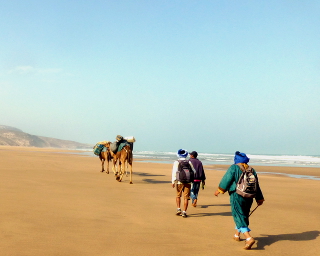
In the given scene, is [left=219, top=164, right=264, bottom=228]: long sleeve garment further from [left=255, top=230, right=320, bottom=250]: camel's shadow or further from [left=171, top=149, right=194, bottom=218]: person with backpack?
[left=171, top=149, right=194, bottom=218]: person with backpack

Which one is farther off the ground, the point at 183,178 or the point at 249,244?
the point at 183,178

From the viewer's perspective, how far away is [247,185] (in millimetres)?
6031

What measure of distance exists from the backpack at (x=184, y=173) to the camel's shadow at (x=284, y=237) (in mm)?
2276

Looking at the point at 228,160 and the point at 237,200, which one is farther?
the point at 228,160

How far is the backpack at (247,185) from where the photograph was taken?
6031 mm

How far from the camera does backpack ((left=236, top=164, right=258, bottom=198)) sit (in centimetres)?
603

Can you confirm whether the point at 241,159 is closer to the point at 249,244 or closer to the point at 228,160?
the point at 249,244

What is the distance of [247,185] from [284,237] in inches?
A: 80.1

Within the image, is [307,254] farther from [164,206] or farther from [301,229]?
[164,206]

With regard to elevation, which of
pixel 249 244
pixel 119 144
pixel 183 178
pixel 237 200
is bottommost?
pixel 249 244

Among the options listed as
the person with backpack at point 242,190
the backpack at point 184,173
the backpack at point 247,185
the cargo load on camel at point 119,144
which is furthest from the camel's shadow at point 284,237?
the cargo load on camel at point 119,144

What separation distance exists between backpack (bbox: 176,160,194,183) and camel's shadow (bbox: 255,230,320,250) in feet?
7.47

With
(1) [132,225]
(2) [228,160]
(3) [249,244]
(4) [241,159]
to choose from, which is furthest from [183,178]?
(2) [228,160]

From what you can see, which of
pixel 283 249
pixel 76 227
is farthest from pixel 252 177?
pixel 76 227
